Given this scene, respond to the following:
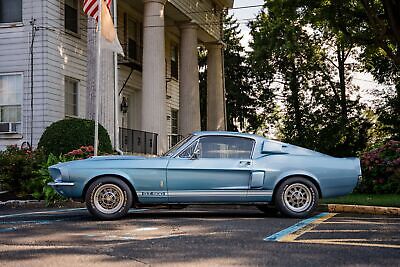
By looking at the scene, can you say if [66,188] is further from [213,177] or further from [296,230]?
[296,230]

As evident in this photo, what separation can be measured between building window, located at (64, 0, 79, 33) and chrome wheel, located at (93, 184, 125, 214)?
11825 millimetres

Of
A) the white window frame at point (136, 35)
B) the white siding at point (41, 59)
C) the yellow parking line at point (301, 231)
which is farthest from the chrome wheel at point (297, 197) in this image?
the white window frame at point (136, 35)

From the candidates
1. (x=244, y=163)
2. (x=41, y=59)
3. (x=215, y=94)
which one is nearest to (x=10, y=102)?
(x=41, y=59)

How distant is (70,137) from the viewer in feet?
52.6

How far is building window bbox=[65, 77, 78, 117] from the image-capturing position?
20.6 meters

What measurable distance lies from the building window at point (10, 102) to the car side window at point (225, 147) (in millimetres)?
10888

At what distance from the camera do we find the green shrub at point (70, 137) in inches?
631

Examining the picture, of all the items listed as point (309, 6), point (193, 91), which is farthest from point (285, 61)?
point (309, 6)

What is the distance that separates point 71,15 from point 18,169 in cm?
765

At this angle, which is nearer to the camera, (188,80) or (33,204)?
(33,204)

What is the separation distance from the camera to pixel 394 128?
1201 inches

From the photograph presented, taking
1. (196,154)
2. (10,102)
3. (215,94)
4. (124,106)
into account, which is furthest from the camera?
(215,94)

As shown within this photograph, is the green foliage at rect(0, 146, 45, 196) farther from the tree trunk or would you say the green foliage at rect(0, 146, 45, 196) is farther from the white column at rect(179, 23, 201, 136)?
the tree trunk

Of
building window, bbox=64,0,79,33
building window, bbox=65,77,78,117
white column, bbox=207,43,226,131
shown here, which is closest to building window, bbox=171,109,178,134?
white column, bbox=207,43,226,131
